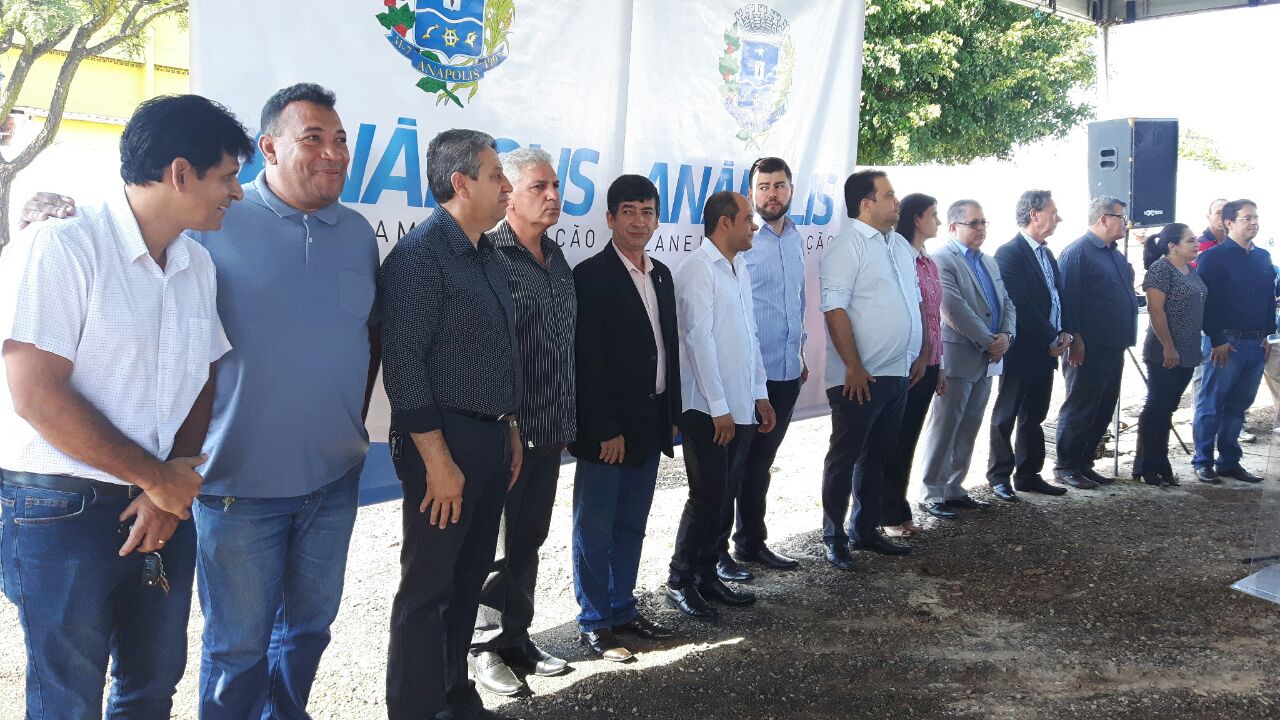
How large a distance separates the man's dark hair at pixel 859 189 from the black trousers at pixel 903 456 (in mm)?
1018

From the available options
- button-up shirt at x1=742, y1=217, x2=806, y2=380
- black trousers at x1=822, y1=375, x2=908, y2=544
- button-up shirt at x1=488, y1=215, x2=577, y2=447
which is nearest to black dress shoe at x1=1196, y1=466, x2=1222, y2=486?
black trousers at x1=822, y1=375, x2=908, y2=544

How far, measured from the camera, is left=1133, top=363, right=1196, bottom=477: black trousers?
6.52 meters

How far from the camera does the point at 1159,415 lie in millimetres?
6535

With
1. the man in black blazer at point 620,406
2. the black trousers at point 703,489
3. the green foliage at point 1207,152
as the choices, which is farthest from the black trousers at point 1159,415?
the green foliage at point 1207,152

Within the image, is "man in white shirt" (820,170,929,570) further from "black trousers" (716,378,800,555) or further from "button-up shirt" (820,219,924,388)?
"black trousers" (716,378,800,555)

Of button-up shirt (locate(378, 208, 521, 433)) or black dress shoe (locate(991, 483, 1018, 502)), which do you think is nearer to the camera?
button-up shirt (locate(378, 208, 521, 433))

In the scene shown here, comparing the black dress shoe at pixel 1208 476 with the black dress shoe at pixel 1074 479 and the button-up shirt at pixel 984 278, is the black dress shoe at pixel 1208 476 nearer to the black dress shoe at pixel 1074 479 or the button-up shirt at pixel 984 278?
the black dress shoe at pixel 1074 479

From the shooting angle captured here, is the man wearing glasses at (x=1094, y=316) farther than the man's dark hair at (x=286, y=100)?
Yes

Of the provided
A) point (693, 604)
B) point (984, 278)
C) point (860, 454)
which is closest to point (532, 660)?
point (693, 604)

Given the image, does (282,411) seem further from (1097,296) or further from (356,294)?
(1097,296)

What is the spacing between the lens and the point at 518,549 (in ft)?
10.9

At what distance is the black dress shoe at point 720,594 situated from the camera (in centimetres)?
A: 407

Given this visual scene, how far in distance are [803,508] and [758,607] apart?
1690 millimetres

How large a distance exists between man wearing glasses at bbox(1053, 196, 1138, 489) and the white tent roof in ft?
6.90
